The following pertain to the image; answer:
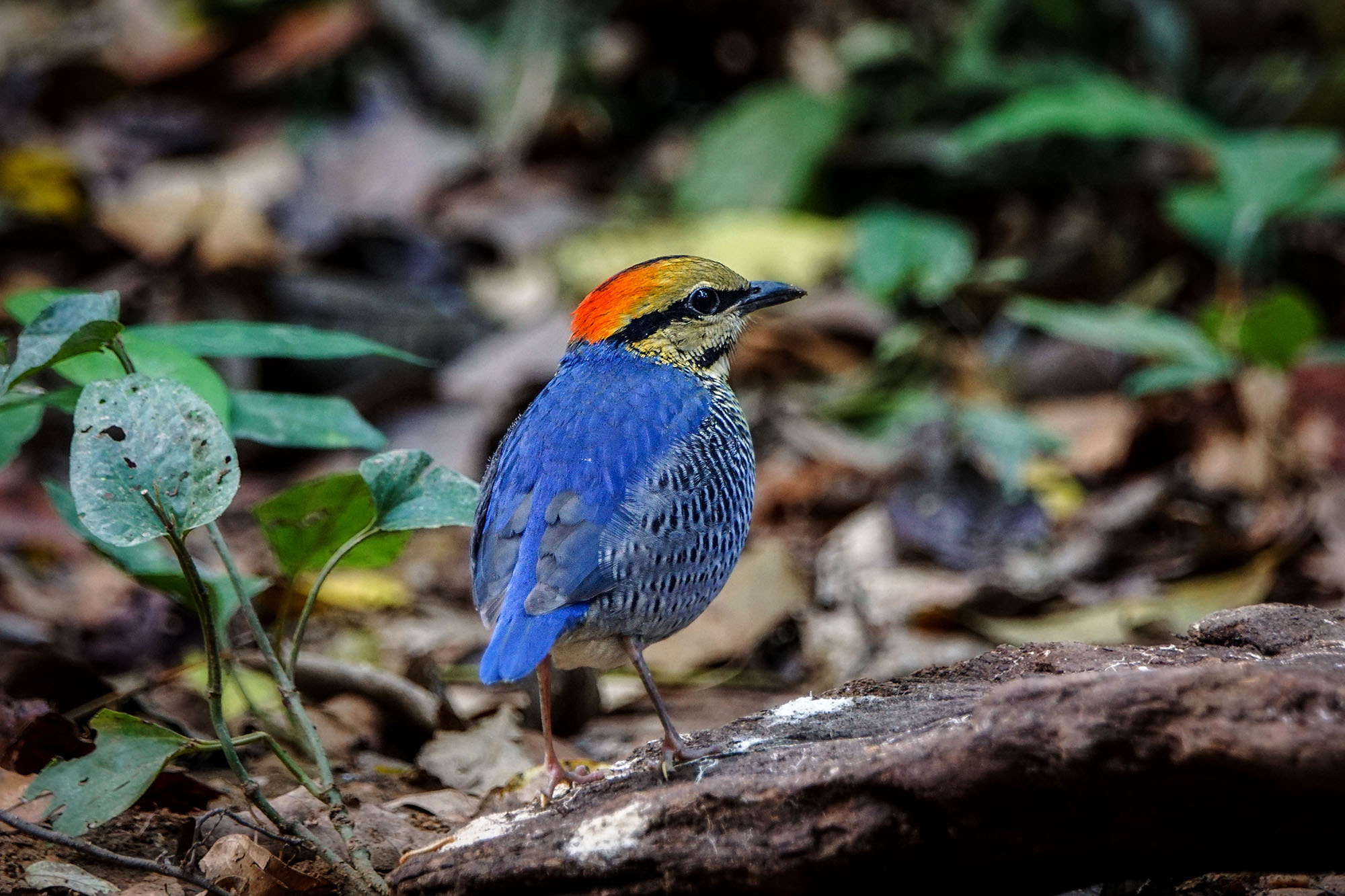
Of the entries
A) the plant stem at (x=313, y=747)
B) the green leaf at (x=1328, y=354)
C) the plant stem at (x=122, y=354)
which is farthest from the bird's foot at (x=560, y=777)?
the green leaf at (x=1328, y=354)

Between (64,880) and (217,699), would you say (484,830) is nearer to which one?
(217,699)

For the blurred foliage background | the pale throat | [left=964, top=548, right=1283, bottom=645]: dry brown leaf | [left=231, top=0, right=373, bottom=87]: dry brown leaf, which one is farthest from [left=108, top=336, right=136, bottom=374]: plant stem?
[left=231, top=0, right=373, bottom=87]: dry brown leaf

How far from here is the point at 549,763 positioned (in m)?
→ 3.36

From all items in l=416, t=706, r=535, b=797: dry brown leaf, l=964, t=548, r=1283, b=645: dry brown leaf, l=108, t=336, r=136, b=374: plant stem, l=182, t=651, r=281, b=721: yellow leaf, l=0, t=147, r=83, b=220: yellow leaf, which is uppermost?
l=0, t=147, r=83, b=220: yellow leaf

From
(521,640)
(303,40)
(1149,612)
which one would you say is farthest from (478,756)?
(303,40)

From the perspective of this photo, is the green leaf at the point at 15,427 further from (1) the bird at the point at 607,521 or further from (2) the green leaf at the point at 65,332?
(1) the bird at the point at 607,521

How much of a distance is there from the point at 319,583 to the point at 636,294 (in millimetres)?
1325

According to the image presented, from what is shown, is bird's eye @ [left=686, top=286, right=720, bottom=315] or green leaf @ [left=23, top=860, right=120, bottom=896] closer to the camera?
green leaf @ [left=23, top=860, right=120, bottom=896]

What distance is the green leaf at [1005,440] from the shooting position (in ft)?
21.1

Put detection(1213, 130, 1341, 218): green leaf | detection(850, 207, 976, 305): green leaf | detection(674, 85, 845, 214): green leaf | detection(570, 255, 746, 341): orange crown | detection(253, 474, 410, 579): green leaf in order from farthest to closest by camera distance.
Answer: detection(674, 85, 845, 214): green leaf → detection(850, 207, 976, 305): green leaf → detection(1213, 130, 1341, 218): green leaf → detection(570, 255, 746, 341): orange crown → detection(253, 474, 410, 579): green leaf

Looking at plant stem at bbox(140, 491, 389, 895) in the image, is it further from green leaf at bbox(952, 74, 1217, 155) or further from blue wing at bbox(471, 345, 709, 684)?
green leaf at bbox(952, 74, 1217, 155)

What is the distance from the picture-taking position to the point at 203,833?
336 cm

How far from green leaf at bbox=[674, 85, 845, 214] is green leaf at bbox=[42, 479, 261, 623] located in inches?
250

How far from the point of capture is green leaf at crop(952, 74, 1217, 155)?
7.96 meters
